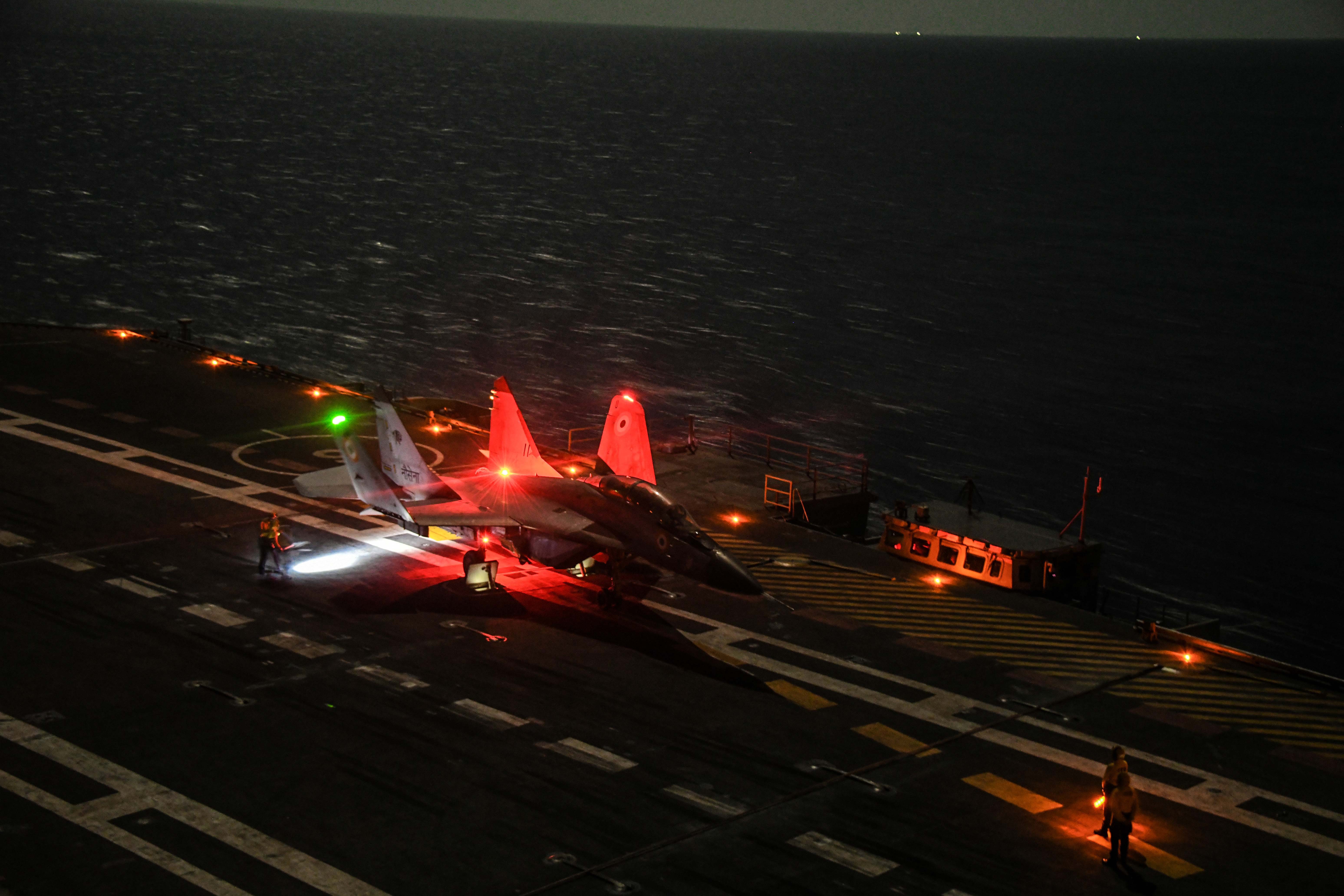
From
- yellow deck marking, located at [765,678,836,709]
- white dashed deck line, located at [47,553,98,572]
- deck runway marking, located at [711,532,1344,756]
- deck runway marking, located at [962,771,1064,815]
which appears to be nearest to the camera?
deck runway marking, located at [962,771,1064,815]

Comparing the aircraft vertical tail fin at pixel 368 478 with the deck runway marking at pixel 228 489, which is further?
the deck runway marking at pixel 228 489

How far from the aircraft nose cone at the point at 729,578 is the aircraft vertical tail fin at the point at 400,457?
10.4 metres

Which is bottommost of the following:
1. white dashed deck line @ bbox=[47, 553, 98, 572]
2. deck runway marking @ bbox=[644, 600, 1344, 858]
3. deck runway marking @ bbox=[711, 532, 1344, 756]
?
white dashed deck line @ bbox=[47, 553, 98, 572]

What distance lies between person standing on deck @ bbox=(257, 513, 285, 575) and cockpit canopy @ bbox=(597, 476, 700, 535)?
9784mm

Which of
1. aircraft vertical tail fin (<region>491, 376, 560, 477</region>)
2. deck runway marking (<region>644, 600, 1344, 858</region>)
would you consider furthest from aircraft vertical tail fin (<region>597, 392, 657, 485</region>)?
deck runway marking (<region>644, 600, 1344, 858</region>)

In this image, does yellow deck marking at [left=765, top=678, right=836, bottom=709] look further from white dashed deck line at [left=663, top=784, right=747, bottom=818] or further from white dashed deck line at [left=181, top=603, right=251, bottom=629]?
white dashed deck line at [left=181, top=603, right=251, bottom=629]

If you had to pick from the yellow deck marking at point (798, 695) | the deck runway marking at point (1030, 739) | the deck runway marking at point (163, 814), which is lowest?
the deck runway marking at point (163, 814)

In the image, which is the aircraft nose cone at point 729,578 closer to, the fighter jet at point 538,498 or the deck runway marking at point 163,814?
the fighter jet at point 538,498

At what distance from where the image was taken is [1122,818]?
25.3 meters

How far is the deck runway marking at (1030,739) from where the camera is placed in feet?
91.8

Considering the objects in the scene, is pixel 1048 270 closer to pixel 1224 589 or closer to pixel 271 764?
pixel 1224 589

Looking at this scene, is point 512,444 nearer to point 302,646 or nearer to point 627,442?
point 627,442

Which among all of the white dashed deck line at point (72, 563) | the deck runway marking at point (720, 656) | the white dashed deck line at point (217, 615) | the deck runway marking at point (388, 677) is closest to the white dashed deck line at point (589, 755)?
the deck runway marking at point (388, 677)

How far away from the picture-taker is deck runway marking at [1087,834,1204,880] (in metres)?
25.6
